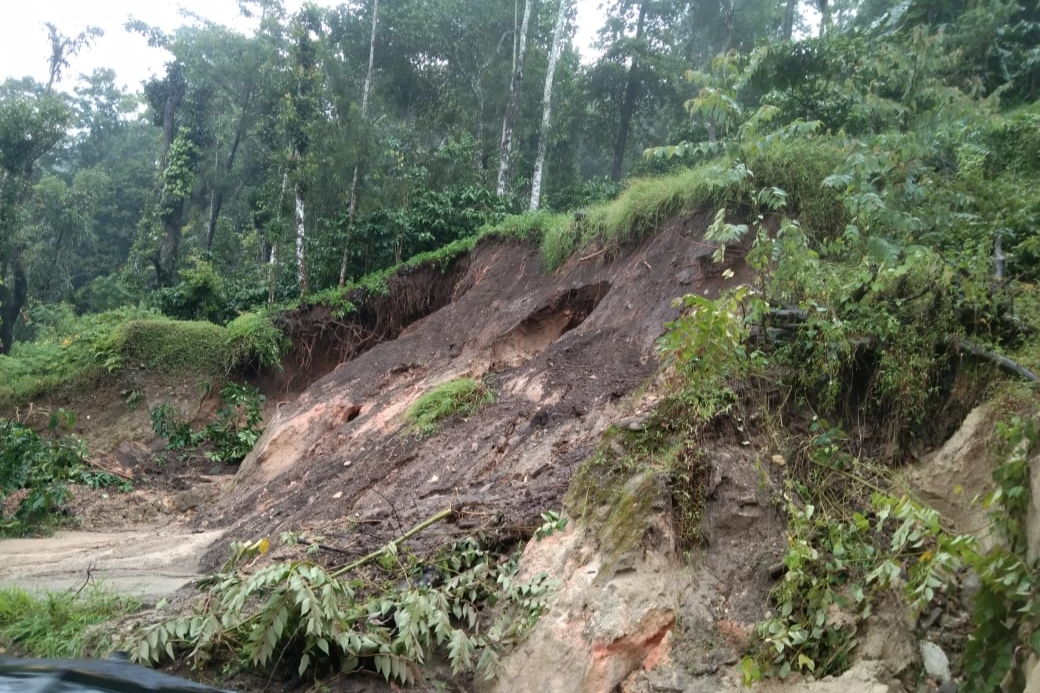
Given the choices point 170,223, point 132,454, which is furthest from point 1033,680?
point 170,223

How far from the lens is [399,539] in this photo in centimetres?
568

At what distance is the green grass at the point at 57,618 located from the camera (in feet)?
16.7

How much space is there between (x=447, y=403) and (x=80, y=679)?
6.64 metres

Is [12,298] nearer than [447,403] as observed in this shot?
No

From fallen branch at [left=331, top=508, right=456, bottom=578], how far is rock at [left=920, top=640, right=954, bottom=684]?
320cm

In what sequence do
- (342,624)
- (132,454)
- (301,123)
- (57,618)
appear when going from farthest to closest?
(301,123), (132,454), (57,618), (342,624)

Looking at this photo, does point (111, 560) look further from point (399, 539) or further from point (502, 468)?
point (502, 468)

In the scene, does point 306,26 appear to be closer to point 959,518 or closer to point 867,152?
point 867,152

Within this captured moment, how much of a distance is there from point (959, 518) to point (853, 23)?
1433cm

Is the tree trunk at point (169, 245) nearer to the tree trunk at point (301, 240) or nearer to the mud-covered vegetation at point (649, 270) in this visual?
the mud-covered vegetation at point (649, 270)

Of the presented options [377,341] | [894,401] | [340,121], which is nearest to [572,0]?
[340,121]

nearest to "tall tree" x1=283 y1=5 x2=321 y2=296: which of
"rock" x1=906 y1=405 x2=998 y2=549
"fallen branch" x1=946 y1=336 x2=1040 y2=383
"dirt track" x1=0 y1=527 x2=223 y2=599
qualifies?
"dirt track" x1=0 y1=527 x2=223 y2=599

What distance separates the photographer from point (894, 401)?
5500 millimetres

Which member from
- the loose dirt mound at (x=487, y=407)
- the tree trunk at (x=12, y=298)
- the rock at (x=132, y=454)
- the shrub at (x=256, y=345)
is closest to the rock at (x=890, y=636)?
the loose dirt mound at (x=487, y=407)
